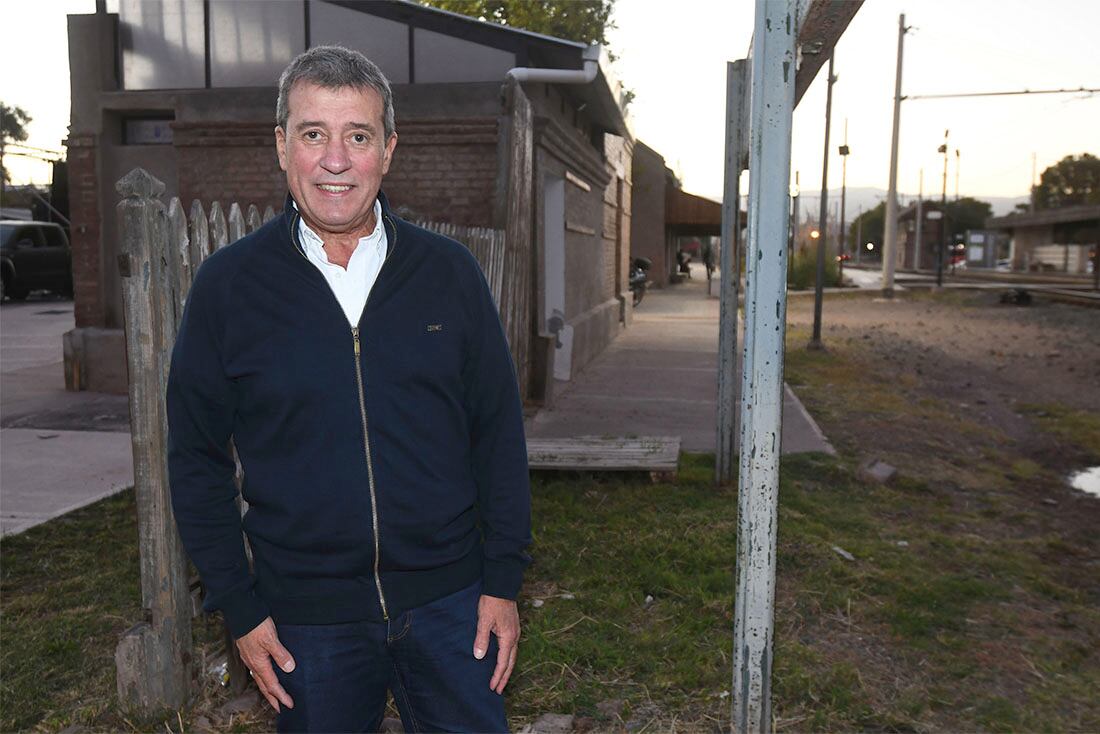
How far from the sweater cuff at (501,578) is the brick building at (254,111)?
719 cm

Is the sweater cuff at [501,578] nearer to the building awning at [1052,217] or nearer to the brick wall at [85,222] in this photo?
the brick wall at [85,222]

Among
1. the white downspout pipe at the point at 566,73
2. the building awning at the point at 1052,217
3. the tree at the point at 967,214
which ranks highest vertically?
the tree at the point at 967,214

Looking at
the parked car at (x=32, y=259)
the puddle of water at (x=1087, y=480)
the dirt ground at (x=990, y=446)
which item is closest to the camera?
the dirt ground at (x=990, y=446)

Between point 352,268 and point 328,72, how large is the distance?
1.42ft

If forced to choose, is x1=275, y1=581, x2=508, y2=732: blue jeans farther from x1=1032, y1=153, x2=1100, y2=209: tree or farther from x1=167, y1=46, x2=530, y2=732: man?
x1=1032, y1=153, x2=1100, y2=209: tree

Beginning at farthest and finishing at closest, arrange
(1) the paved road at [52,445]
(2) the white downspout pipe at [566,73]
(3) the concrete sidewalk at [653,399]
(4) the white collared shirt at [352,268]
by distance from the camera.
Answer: (2) the white downspout pipe at [566,73] → (3) the concrete sidewalk at [653,399] → (1) the paved road at [52,445] → (4) the white collared shirt at [352,268]

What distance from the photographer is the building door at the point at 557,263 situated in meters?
11.9

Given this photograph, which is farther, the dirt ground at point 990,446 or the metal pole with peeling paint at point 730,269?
the metal pole with peeling paint at point 730,269

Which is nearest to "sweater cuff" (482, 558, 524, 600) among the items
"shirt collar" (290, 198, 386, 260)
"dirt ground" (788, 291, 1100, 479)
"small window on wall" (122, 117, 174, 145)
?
"shirt collar" (290, 198, 386, 260)

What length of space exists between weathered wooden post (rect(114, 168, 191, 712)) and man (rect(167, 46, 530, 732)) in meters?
1.32

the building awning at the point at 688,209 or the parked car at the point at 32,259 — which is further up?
the building awning at the point at 688,209

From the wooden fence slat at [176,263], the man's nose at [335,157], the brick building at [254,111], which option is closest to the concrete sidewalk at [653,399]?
the brick building at [254,111]

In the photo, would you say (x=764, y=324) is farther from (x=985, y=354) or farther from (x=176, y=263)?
(x=985, y=354)

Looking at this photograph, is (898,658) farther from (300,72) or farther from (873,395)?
(873,395)
